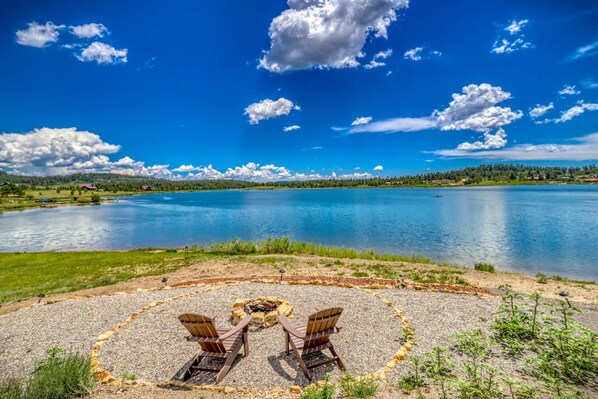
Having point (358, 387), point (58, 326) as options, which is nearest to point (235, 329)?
point (358, 387)

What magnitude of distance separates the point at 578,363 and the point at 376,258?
1545 centimetres

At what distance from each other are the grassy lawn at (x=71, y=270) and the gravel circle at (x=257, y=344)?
835 centimetres

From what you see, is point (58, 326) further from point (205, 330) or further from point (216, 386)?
point (216, 386)

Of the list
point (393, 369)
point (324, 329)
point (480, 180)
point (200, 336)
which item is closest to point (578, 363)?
point (393, 369)

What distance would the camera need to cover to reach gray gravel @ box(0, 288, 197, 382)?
679cm

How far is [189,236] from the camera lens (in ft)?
123

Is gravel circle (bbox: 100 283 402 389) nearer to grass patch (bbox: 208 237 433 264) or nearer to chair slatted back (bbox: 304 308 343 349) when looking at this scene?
chair slatted back (bbox: 304 308 343 349)

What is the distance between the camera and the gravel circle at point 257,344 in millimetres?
5926

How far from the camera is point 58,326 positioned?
330 inches

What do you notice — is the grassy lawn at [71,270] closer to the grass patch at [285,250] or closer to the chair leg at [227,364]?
the grass patch at [285,250]

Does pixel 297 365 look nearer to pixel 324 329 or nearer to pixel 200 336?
pixel 324 329

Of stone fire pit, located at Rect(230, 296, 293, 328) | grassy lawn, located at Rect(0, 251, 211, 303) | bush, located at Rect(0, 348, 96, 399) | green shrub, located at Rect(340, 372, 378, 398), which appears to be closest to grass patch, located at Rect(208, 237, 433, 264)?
grassy lawn, located at Rect(0, 251, 211, 303)

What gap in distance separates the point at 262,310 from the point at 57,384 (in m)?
4.70

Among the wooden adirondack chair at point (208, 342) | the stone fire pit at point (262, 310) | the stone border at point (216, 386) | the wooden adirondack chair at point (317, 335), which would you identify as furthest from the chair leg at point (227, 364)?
the stone fire pit at point (262, 310)
